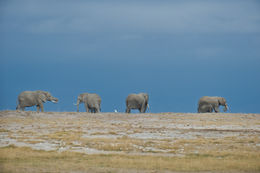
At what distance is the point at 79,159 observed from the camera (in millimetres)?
21391

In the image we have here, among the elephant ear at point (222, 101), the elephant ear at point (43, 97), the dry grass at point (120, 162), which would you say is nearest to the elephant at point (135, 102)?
the elephant ear at point (222, 101)

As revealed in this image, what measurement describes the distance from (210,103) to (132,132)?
1039 inches

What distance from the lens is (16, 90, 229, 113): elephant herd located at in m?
50.1

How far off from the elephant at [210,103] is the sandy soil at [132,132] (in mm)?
9132

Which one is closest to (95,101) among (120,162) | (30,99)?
(30,99)

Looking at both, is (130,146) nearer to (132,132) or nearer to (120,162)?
(120,162)

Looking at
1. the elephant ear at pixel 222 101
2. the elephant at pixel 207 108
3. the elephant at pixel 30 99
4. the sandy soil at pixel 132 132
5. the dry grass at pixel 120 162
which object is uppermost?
the elephant ear at pixel 222 101

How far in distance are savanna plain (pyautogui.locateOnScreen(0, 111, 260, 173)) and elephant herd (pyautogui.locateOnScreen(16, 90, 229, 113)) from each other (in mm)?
6843

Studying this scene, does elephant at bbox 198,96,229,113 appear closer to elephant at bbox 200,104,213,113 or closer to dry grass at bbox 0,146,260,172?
elephant at bbox 200,104,213,113

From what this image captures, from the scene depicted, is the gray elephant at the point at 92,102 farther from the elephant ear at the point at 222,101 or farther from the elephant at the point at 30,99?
the elephant ear at the point at 222,101

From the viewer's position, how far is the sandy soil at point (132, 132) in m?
25.3

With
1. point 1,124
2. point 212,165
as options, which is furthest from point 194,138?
point 1,124

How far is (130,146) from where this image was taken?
25.2 m

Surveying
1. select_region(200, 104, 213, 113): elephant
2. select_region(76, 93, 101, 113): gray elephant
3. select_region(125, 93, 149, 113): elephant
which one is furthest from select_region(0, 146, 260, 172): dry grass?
select_region(200, 104, 213, 113): elephant
